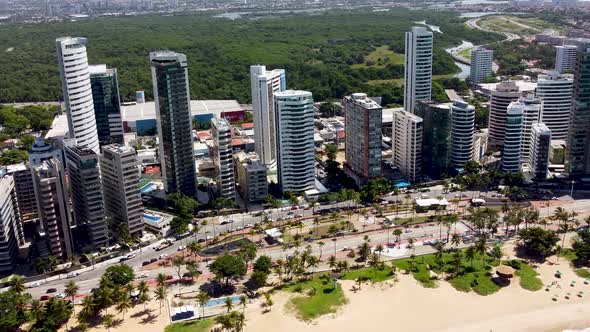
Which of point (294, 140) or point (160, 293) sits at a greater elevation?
point (294, 140)

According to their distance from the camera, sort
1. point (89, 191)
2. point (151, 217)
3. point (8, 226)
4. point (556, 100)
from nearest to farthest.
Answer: point (8, 226), point (89, 191), point (151, 217), point (556, 100)

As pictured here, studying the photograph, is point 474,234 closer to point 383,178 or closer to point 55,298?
point 383,178

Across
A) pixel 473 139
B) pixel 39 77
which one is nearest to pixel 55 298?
pixel 473 139

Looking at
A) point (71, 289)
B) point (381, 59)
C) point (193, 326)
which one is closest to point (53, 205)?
point (71, 289)

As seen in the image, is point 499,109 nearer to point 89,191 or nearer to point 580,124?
point 580,124

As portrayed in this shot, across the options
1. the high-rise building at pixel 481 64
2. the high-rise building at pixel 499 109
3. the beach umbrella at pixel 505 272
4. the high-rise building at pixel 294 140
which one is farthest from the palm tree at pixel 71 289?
the high-rise building at pixel 481 64

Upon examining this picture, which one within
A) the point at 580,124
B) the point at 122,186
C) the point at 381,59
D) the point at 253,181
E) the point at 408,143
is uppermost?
the point at 580,124

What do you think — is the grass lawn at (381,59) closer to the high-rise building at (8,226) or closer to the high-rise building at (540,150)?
the high-rise building at (540,150)
